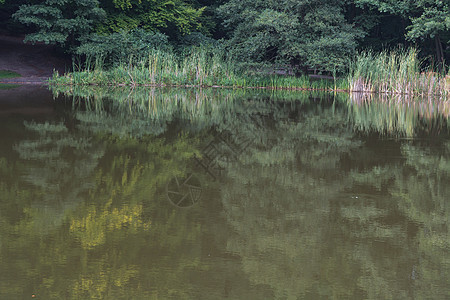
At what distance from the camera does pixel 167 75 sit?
21781 millimetres

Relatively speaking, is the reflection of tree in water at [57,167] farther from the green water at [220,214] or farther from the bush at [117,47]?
the bush at [117,47]

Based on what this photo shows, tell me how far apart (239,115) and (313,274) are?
846 cm

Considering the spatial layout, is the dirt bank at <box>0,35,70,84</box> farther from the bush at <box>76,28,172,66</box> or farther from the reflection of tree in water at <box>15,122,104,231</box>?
the reflection of tree in water at <box>15,122,104,231</box>

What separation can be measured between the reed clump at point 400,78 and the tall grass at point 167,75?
327cm

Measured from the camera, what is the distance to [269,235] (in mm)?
3756

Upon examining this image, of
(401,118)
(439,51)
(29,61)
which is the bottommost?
(401,118)

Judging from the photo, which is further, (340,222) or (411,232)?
(340,222)

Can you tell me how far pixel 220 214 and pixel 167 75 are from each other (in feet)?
59.3

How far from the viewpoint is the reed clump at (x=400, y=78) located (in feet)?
60.5

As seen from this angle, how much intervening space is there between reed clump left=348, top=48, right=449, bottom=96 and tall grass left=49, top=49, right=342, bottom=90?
129 inches

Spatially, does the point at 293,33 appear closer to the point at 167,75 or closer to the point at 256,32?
the point at 256,32

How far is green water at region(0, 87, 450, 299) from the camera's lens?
2.99 metres

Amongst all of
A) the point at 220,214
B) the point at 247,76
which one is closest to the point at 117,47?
the point at 247,76

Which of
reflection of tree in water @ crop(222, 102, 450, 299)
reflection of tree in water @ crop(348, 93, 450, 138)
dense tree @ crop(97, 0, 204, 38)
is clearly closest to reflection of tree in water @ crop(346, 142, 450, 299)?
reflection of tree in water @ crop(222, 102, 450, 299)
